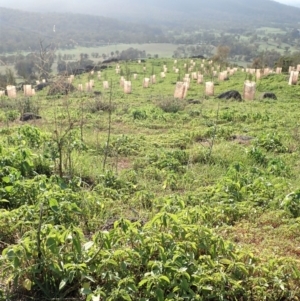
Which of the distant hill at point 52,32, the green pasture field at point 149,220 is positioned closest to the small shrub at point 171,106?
the distant hill at point 52,32

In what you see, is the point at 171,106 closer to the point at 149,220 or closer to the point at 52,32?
the point at 52,32

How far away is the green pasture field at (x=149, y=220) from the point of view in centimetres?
264

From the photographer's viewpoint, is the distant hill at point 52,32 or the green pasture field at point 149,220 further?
the distant hill at point 52,32

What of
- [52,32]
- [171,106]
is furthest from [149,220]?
[171,106]

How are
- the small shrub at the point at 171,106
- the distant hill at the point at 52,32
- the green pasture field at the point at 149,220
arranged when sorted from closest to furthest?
the green pasture field at the point at 149,220
the distant hill at the point at 52,32
the small shrub at the point at 171,106

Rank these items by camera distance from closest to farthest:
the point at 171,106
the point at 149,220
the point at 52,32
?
the point at 149,220
the point at 52,32
the point at 171,106

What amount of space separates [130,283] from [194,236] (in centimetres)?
69

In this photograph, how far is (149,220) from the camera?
397 centimetres

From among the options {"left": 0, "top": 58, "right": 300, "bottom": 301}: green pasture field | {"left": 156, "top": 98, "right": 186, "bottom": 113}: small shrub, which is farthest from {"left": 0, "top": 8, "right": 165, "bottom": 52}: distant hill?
{"left": 156, "top": 98, "right": 186, "bottom": 113}: small shrub

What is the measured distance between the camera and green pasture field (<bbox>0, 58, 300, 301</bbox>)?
2.64 metres

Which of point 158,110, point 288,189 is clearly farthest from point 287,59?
point 288,189

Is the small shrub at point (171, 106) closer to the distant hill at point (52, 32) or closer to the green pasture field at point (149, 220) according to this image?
the distant hill at point (52, 32)

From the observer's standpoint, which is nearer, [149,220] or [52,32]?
[149,220]

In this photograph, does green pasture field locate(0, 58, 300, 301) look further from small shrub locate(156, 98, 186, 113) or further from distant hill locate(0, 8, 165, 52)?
small shrub locate(156, 98, 186, 113)
